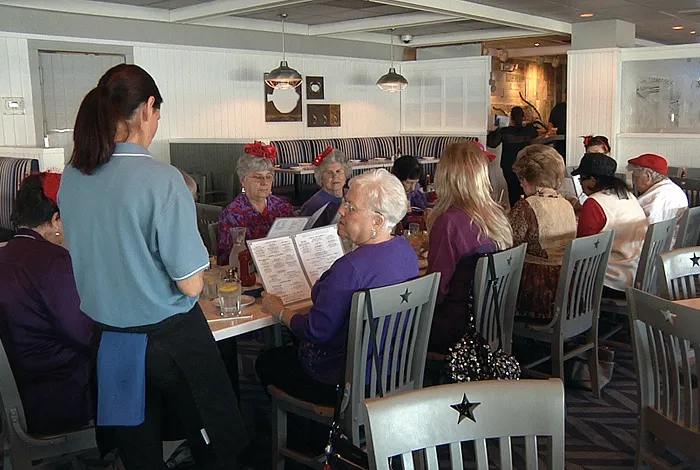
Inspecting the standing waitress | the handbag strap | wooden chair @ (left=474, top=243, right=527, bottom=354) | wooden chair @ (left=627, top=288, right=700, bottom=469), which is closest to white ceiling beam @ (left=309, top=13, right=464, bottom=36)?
wooden chair @ (left=474, top=243, right=527, bottom=354)

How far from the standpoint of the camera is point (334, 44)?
11164 millimetres

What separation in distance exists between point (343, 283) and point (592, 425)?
5.71ft

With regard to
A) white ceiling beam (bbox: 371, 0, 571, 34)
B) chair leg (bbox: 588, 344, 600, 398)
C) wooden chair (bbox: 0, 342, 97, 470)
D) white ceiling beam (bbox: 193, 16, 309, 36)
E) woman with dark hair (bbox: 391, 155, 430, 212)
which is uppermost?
white ceiling beam (bbox: 193, 16, 309, 36)

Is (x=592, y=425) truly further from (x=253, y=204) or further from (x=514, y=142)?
(x=514, y=142)

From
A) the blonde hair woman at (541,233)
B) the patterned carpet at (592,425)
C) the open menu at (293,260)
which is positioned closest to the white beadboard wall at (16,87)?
the patterned carpet at (592,425)

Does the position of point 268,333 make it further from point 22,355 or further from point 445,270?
point 22,355

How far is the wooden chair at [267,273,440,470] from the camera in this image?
2.27m

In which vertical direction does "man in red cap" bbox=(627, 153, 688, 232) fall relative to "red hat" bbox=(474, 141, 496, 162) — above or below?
below

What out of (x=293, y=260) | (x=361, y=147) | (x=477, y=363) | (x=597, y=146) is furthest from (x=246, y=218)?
(x=361, y=147)

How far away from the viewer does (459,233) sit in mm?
3090

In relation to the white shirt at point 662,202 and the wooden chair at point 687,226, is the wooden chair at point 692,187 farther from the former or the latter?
the wooden chair at point 687,226

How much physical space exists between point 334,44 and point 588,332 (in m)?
8.43

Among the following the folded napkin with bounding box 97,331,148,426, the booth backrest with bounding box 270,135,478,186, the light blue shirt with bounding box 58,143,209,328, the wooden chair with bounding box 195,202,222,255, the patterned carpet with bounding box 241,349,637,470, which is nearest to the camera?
the light blue shirt with bounding box 58,143,209,328

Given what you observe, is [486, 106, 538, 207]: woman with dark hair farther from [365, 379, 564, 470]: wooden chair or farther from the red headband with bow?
[365, 379, 564, 470]: wooden chair
